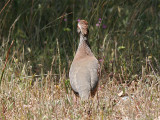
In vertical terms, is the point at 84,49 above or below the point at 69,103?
above

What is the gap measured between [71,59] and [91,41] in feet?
2.15

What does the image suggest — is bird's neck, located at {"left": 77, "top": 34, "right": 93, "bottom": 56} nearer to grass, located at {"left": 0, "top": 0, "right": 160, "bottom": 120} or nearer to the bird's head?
the bird's head

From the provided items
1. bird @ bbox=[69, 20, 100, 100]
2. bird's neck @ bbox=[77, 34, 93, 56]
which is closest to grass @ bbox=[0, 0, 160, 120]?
bird @ bbox=[69, 20, 100, 100]

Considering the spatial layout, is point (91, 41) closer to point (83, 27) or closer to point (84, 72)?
point (83, 27)

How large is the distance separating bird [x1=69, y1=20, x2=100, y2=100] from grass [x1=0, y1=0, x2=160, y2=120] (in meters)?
0.17

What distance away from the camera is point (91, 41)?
6.61 metres

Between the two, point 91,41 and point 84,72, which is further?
point 91,41

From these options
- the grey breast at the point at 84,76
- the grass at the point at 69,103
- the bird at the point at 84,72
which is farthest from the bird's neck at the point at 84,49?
the grass at the point at 69,103

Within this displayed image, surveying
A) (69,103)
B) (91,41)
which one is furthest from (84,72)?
(91,41)

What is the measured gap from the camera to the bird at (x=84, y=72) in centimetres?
489

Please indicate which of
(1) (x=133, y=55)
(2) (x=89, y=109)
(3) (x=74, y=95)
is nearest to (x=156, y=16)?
(1) (x=133, y=55)

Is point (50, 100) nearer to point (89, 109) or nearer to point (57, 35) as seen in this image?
point (89, 109)

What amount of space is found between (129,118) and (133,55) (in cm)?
252

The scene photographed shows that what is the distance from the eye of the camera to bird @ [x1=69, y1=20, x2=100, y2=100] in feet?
16.0
